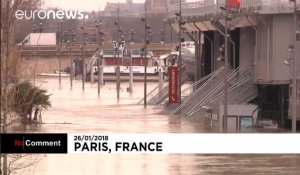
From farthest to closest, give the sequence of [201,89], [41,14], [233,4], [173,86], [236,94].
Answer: [173,86]
[201,89]
[233,4]
[236,94]
[41,14]

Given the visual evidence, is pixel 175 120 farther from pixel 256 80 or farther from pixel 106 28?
pixel 106 28

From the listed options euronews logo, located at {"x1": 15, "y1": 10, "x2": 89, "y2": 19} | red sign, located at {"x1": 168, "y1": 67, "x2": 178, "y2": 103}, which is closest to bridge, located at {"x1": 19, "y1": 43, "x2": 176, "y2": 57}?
euronews logo, located at {"x1": 15, "y1": 10, "x2": 89, "y2": 19}

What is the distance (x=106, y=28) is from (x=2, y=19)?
10780 cm

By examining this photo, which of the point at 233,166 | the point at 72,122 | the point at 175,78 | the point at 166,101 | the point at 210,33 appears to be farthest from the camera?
the point at 210,33

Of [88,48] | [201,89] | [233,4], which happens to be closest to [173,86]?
[201,89]

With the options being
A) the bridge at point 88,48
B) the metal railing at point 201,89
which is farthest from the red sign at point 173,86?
the bridge at point 88,48

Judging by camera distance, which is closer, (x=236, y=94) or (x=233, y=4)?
(x=236, y=94)

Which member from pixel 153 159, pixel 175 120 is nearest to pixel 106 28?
pixel 175 120

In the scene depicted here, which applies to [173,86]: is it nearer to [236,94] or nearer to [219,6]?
[219,6]

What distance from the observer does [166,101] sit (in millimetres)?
61531

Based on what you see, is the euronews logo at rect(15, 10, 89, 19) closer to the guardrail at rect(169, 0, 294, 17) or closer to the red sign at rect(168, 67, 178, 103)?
the red sign at rect(168, 67, 178, 103)
